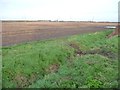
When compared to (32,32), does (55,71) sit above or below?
below

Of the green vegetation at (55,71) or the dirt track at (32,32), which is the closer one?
A: the green vegetation at (55,71)

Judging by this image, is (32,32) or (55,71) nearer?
(55,71)

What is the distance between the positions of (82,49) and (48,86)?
12.0m

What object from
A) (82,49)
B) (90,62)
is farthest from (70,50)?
(90,62)

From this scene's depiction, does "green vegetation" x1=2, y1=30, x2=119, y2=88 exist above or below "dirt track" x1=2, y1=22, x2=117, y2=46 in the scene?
below

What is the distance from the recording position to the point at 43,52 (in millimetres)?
19562

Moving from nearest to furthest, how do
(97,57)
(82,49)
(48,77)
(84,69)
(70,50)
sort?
(48,77), (84,69), (97,57), (70,50), (82,49)

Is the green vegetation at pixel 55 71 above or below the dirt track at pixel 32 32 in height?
below

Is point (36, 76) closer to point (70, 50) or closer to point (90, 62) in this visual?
point (90, 62)

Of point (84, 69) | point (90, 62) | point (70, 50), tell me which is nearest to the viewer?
point (84, 69)

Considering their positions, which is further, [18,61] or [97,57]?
[97,57]

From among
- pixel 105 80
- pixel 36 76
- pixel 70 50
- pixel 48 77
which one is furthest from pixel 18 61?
pixel 70 50

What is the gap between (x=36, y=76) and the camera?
15.9 metres

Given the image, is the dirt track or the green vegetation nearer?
the green vegetation
